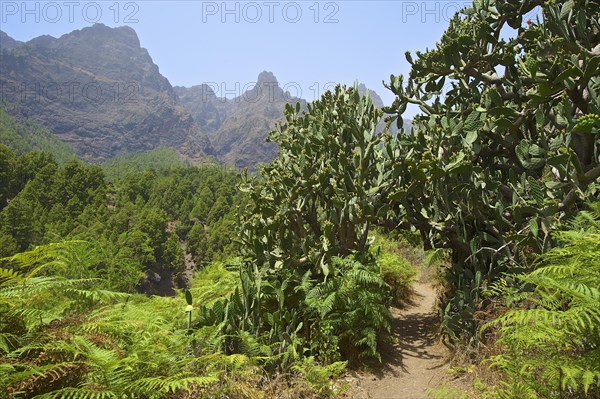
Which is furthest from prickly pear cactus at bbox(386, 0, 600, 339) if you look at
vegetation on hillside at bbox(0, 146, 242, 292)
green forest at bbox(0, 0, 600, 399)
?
vegetation on hillside at bbox(0, 146, 242, 292)

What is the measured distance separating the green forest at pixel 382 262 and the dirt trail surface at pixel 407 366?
0.22 metres

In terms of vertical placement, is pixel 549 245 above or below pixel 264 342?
above

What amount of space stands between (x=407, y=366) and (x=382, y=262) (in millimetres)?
2297

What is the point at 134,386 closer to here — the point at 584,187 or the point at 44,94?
the point at 584,187

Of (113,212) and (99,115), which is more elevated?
(99,115)

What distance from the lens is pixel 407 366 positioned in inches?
172

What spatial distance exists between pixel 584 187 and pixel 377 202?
2.15 m

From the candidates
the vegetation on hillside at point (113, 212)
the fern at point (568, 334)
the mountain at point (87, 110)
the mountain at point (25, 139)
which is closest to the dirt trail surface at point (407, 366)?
the fern at point (568, 334)

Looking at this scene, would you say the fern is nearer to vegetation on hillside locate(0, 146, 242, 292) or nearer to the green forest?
the green forest

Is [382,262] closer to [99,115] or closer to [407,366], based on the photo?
[407,366]

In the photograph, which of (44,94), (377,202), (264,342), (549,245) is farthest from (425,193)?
(44,94)

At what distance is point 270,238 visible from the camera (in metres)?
5.04


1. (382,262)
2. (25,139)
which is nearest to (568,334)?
(382,262)

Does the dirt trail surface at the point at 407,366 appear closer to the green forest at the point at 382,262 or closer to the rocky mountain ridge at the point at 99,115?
the green forest at the point at 382,262
